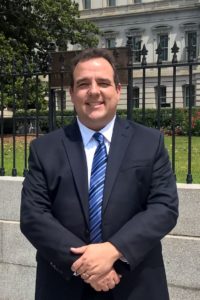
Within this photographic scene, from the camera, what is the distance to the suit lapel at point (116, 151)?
Answer: 264 centimetres

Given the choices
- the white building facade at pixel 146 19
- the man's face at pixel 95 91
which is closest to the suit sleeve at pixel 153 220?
the man's face at pixel 95 91

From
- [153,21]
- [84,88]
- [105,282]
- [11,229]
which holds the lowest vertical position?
[11,229]

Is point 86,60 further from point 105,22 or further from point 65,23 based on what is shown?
point 105,22

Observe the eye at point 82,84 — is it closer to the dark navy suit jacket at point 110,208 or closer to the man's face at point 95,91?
the man's face at point 95,91

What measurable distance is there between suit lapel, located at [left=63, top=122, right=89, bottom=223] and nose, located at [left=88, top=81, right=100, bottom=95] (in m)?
0.29

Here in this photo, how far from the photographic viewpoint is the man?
2.54m

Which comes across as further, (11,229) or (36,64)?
(36,64)

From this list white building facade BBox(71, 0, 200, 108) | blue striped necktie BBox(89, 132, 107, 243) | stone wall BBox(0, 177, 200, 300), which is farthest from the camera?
white building facade BBox(71, 0, 200, 108)

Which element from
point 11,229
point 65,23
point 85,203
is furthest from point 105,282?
point 65,23

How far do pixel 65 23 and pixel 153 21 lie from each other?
30.3 metres

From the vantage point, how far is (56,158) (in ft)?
9.00

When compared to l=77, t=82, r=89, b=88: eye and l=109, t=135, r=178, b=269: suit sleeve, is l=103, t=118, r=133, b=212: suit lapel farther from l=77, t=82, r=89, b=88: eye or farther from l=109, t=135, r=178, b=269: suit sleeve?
l=77, t=82, r=89, b=88: eye

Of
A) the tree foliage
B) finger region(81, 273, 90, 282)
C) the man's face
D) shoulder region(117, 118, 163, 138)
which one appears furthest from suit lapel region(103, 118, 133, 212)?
the tree foliage

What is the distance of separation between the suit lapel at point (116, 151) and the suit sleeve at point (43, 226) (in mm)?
277
